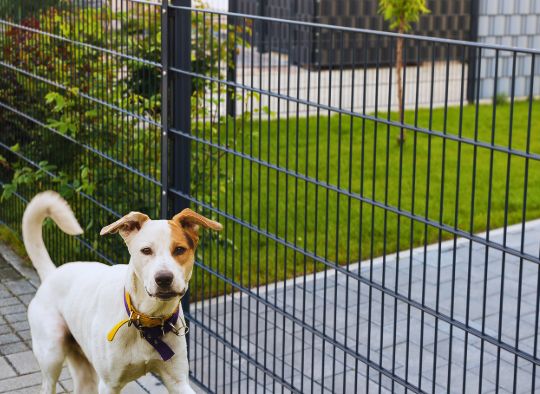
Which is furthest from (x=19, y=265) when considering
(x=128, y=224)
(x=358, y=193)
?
(x=128, y=224)

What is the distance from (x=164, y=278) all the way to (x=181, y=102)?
1901mm

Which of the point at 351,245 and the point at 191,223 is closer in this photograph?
the point at 191,223

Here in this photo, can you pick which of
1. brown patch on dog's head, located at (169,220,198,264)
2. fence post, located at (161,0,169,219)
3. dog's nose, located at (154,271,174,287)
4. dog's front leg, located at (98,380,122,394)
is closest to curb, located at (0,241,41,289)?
fence post, located at (161,0,169,219)

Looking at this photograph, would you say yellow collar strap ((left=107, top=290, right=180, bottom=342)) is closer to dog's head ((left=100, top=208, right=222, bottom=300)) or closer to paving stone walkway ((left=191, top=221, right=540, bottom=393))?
dog's head ((left=100, top=208, right=222, bottom=300))

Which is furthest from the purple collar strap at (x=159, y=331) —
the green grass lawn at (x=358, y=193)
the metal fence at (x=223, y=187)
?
the green grass lawn at (x=358, y=193)

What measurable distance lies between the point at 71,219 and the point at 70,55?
6.70 feet

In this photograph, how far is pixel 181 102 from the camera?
5.24 meters

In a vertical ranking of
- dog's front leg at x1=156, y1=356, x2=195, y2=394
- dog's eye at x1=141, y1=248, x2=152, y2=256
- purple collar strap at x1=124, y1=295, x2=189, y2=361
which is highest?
dog's eye at x1=141, y1=248, x2=152, y2=256

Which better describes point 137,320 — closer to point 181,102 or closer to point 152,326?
point 152,326

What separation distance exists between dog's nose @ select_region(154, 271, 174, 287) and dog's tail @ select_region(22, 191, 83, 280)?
3.93ft

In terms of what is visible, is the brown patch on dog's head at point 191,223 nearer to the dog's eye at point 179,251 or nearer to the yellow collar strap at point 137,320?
the dog's eye at point 179,251

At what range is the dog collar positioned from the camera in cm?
389

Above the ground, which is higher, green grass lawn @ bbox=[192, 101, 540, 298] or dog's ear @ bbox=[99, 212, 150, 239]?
dog's ear @ bbox=[99, 212, 150, 239]

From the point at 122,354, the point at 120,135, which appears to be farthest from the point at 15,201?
the point at 122,354
